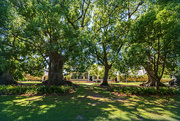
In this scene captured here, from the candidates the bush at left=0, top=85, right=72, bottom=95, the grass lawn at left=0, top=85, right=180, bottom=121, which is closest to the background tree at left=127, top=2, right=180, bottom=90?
the grass lawn at left=0, top=85, right=180, bottom=121

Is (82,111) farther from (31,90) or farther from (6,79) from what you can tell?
(6,79)

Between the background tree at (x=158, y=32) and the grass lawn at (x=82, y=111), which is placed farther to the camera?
the background tree at (x=158, y=32)

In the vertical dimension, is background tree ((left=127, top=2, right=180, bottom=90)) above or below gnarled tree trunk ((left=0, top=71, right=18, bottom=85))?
above

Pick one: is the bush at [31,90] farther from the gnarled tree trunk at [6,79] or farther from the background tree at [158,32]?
the gnarled tree trunk at [6,79]

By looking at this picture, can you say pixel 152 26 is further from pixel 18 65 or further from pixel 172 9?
pixel 18 65

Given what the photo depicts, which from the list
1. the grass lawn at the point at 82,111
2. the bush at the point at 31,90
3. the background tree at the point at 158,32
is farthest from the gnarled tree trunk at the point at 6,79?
the background tree at the point at 158,32

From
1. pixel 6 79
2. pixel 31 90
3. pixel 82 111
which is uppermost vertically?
pixel 6 79

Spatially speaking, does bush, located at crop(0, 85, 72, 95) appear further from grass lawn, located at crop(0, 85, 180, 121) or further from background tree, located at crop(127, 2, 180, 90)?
background tree, located at crop(127, 2, 180, 90)

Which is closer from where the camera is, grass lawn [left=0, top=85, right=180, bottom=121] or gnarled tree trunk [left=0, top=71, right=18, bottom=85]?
grass lawn [left=0, top=85, right=180, bottom=121]

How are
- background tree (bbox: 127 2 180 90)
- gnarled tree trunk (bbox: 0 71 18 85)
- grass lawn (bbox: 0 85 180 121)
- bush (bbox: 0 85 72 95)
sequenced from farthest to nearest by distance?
gnarled tree trunk (bbox: 0 71 18 85)
bush (bbox: 0 85 72 95)
background tree (bbox: 127 2 180 90)
grass lawn (bbox: 0 85 180 121)

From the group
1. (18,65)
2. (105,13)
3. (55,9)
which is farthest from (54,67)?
(105,13)

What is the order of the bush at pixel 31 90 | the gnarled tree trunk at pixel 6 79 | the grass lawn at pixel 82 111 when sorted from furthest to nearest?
the gnarled tree trunk at pixel 6 79 → the bush at pixel 31 90 → the grass lawn at pixel 82 111

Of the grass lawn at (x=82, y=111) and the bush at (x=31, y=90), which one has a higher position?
the bush at (x=31, y=90)

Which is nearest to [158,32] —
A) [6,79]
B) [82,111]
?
[82,111]
